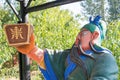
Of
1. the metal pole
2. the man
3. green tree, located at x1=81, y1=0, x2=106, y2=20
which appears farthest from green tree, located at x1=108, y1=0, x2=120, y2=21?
the man

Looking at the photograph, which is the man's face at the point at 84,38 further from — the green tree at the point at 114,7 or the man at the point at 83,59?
the green tree at the point at 114,7

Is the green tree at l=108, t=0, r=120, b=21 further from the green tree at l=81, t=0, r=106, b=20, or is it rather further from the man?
the man

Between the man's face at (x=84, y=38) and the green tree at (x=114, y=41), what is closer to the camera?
the man's face at (x=84, y=38)

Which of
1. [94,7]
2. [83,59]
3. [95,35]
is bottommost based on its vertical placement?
[94,7]

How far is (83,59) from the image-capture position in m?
1.66

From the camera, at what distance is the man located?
1587 millimetres

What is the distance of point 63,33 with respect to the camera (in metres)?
3.41

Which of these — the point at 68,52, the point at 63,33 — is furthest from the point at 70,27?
the point at 68,52

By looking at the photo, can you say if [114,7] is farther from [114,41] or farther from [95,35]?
[95,35]

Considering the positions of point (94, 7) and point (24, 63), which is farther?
point (94, 7)

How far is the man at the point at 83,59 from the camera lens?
1587mm

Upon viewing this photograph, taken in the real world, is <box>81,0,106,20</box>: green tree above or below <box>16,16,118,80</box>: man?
below

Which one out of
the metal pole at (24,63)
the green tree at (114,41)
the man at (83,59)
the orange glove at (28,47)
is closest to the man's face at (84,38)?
the man at (83,59)

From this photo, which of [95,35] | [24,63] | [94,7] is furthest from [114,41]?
[94,7]
